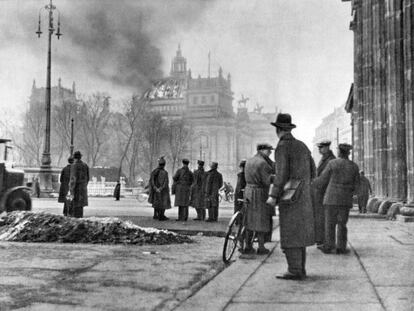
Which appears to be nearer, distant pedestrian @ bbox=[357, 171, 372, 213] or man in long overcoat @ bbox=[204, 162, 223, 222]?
man in long overcoat @ bbox=[204, 162, 223, 222]

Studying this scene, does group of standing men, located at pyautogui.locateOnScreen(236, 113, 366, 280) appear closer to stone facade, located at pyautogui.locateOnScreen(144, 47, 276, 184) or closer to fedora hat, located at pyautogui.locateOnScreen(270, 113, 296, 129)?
fedora hat, located at pyautogui.locateOnScreen(270, 113, 296, 129)

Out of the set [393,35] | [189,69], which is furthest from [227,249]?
[189,69]

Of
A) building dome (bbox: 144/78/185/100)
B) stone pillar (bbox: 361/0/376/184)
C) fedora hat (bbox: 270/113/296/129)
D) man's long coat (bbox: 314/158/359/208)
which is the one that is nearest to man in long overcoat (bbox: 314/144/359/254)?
man's long coat (bbox: 314/158/359/208)

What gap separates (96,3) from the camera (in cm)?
1742

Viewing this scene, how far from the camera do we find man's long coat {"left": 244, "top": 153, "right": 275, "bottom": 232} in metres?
8.11

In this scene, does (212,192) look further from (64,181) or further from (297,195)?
(297,195)

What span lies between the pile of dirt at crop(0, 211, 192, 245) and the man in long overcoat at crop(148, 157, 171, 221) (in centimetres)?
490

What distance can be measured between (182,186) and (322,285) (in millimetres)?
10329

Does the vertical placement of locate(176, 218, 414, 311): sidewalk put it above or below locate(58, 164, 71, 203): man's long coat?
below

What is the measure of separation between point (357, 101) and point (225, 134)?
86409 millimetres

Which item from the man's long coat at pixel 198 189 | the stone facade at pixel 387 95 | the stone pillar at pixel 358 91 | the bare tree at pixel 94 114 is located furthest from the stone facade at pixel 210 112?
the man's long coat at pixel 198 189

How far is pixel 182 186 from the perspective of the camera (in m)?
15.9

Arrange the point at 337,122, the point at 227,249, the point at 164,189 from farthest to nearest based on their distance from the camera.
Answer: the point at 337,122, the point at 164,189, the point at 227,249

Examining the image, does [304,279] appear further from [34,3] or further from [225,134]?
[225,134]
